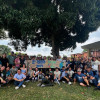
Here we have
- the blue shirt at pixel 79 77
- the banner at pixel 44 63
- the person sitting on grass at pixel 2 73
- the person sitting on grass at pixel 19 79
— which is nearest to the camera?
the person sitting on grass at pixel 19 79

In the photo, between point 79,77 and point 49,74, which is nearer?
point 79,77

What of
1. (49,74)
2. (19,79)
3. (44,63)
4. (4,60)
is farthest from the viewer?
(44,63)

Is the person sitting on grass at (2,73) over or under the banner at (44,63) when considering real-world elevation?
under

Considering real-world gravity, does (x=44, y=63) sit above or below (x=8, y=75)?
above

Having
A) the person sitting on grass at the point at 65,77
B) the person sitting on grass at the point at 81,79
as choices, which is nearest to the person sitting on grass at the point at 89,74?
the person sitting on grass at the point at 81,79

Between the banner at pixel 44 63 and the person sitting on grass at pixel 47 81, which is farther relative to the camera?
the banner at pixel 44 63

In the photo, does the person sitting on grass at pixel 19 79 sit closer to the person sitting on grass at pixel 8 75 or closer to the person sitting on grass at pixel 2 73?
the person sitting on grass at pixel 8 75

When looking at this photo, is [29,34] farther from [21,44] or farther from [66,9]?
[21,44]

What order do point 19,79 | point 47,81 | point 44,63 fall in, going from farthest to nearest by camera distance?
point 44,63, point 47,81, point 19,79

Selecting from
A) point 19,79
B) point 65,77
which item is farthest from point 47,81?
point 19,79

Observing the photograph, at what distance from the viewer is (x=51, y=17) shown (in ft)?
26.6

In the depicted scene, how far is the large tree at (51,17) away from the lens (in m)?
7.13

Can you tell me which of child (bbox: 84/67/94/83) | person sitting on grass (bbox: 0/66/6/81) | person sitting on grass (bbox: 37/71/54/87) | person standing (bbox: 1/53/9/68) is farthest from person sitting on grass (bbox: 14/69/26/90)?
child (bbox: 84/67/94/83)

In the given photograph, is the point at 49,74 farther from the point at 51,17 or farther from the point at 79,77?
the point at 51,17
